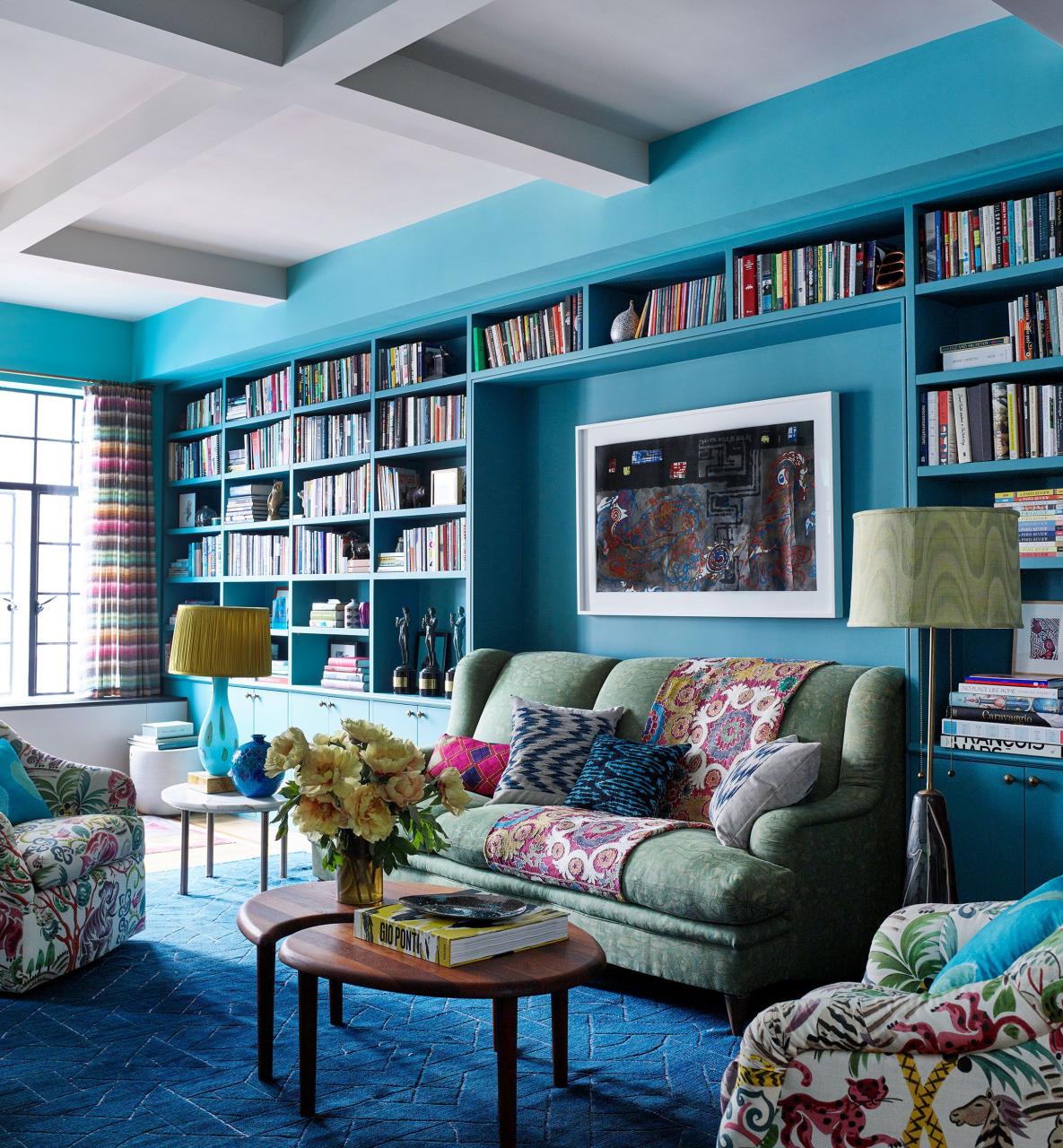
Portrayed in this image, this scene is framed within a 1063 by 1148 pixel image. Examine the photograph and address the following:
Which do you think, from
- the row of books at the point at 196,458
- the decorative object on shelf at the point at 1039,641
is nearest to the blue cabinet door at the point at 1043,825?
the decorative object on shelf at the point at 1039,641

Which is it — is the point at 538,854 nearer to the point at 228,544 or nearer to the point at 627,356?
the point at 627,356

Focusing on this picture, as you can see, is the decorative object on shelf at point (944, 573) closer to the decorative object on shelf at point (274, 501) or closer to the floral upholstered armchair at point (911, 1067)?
the floral upholstered armchair at point (911, 1067)

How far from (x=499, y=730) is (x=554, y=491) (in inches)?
45.6

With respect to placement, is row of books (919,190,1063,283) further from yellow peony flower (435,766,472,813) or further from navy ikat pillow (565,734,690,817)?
yellow peony flower (435,766,472,813)

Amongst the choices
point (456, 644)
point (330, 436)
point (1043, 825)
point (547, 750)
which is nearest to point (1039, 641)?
point (1043, 825)

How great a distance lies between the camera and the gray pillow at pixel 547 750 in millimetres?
4156

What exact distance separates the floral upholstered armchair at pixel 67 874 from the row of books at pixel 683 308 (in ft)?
8.42

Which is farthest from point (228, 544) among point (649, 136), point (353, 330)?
point (649, 136)

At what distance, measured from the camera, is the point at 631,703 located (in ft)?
14.5

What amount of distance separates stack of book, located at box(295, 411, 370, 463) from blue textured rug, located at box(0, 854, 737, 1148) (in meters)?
2.83

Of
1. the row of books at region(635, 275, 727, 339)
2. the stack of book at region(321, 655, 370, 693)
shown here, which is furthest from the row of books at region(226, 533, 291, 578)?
the row of books at region(635, 275, 727, 339)

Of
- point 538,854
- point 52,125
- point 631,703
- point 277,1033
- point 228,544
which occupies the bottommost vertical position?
point 277,1033

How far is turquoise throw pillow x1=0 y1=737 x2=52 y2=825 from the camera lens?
400 centimetres

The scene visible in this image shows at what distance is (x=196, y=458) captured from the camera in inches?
284
